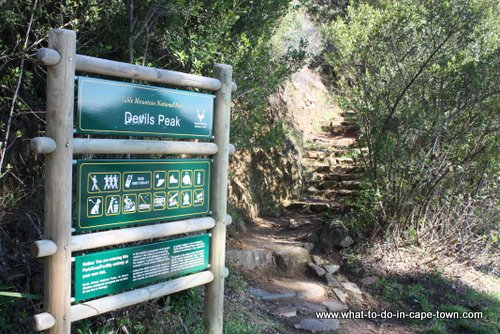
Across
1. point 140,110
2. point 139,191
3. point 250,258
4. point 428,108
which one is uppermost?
point 428,108

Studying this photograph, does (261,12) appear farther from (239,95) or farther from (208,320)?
(208,320)

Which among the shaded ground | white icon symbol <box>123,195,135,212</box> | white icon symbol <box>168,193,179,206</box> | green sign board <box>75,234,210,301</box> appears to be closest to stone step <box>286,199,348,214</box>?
the shaded ground

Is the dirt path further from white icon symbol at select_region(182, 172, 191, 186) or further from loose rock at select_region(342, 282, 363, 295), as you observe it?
white icon symbol at select_region(182, 172, 191, 186)

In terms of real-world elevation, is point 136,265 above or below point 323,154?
below

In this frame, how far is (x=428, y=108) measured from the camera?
8102 millimetres

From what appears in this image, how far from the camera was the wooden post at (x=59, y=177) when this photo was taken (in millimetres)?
2891

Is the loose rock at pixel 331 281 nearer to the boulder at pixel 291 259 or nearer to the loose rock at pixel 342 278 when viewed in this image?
the loose rock at pixel 342 278

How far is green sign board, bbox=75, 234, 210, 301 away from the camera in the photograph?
309 cm

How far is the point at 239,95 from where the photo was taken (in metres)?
6.02

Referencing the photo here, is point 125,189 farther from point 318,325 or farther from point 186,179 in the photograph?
point 318,325

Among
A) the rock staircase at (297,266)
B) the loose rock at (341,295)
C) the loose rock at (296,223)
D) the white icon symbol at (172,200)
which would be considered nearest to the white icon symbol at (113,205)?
the white icon symbol at (172,200)

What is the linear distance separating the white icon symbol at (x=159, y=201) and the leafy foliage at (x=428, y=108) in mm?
5605

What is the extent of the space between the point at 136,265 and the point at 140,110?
3.53 feet

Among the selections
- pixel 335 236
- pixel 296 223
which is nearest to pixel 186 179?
pixel 335 236
